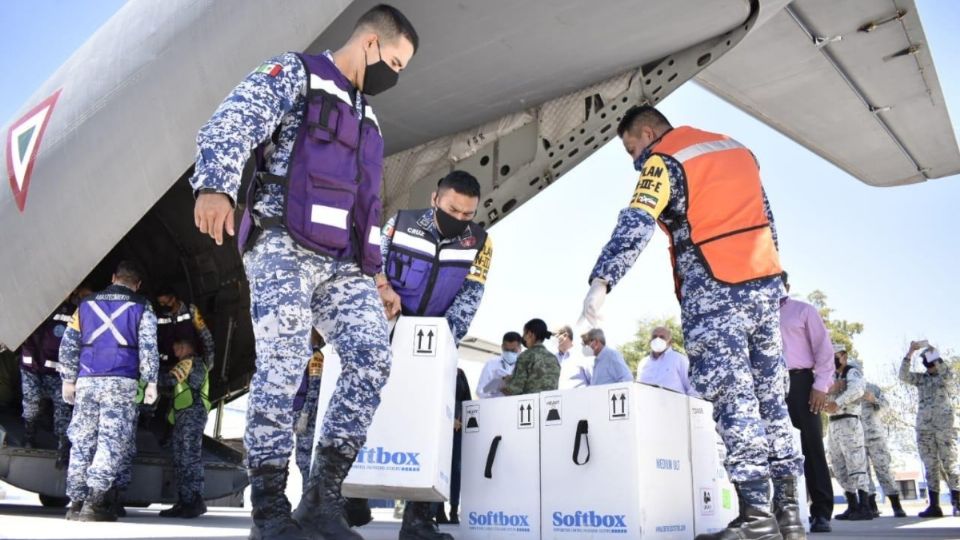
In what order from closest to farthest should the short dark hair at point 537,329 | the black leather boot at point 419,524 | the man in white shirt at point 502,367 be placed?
the black leather boot at point 419,524
the short dark hair at point 537,329
the man in white shirt at point 502,367

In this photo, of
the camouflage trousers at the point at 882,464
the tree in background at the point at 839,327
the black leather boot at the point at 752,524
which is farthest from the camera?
the tree in background at the point at 839,327

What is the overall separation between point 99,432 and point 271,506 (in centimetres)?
350

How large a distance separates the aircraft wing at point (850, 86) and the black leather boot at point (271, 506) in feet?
17.6

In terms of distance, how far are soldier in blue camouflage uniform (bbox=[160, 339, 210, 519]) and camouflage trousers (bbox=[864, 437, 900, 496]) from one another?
634 centimetres

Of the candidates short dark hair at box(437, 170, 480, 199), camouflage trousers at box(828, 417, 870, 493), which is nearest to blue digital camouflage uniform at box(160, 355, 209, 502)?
short dark hair at box(437, 170, 480, 199)

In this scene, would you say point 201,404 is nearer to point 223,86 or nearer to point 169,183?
point 169,183

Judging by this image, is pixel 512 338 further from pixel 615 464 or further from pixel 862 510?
pixel 615 464

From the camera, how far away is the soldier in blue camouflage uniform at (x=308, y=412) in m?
4.29

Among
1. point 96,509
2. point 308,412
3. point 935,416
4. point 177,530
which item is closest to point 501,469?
point 308,412

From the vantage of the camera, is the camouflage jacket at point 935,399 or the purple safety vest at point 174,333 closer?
the purple safety vest at point 174,333

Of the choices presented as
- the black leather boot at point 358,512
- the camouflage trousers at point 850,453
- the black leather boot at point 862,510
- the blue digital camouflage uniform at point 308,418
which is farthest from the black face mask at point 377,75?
the camouflage trousers at point 850,453

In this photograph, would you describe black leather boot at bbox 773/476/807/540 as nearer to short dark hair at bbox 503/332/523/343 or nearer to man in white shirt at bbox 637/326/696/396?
man in white shirt at bbox 637/326/696/396

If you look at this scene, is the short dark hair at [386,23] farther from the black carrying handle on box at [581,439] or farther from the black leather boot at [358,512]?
the black leather boot at [358,512]

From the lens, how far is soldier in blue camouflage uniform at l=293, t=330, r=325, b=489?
14.1 feet
